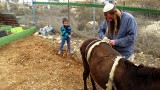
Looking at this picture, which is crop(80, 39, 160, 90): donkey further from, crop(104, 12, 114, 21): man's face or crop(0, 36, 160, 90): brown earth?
crop(0, 36, 160, 90): brown earth

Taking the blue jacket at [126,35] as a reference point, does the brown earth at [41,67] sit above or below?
below

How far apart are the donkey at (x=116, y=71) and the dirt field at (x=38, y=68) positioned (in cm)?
158

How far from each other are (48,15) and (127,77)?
831 centimetres

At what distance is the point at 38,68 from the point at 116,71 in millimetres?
3562

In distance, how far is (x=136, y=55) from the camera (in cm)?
673

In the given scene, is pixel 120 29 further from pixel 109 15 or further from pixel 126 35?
pixel 109 15

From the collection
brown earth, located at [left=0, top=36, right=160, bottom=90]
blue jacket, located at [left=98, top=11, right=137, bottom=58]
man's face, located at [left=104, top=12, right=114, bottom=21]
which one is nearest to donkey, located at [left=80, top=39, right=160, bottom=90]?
blue jacket, located at [left=98, top=11, right=137, bottom=58]

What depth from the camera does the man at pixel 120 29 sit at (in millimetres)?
3686

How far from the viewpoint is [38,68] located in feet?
20.8

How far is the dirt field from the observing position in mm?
5379

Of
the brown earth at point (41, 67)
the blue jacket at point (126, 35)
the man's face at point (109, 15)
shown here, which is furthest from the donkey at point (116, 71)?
the brown earth at point (41, 67)

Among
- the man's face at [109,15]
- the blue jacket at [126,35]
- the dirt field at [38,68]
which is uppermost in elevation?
the man's face at [109,15]

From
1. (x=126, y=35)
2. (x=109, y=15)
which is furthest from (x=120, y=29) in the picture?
(x=109, y=15)

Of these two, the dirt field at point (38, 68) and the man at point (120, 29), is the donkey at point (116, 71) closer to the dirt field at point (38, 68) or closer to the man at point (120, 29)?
the man at point (120, 29)
